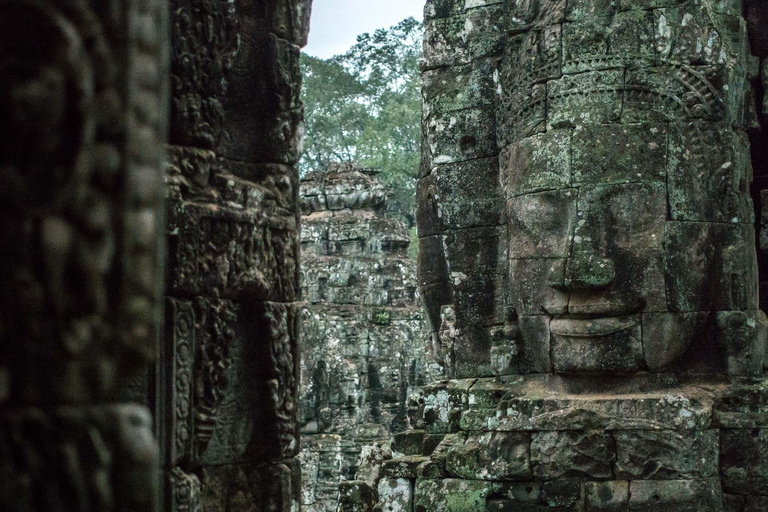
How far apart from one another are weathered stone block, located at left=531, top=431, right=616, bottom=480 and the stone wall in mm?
3574

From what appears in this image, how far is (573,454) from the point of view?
7.72 meters

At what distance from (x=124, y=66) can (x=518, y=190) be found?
271 inches

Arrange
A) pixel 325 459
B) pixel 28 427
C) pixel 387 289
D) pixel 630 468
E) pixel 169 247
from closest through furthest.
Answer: pixel 28 427 < pixel 169 247 < pixel 630 468 < pixel 325 459 < pixel 387 289

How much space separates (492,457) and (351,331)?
12.3 m

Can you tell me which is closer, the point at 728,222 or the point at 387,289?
the point at 728,222

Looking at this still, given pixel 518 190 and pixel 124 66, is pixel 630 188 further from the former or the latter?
pixel 124 66

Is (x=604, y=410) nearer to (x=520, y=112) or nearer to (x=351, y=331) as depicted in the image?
(x=520, y=112)

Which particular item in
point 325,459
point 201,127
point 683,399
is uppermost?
point 201,127

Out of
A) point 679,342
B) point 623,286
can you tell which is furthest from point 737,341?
point 623,286

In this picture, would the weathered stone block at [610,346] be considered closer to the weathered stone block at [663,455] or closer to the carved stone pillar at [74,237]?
the weathered stone block at [663,455]

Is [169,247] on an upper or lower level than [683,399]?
upper

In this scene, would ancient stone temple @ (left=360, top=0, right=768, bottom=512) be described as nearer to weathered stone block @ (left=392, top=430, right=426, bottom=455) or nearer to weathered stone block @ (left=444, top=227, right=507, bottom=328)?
weathered stone block @ (left=392, top=430, right=426, bottom=455)

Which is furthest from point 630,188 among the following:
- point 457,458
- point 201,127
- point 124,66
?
point 124,66

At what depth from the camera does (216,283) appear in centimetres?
405
